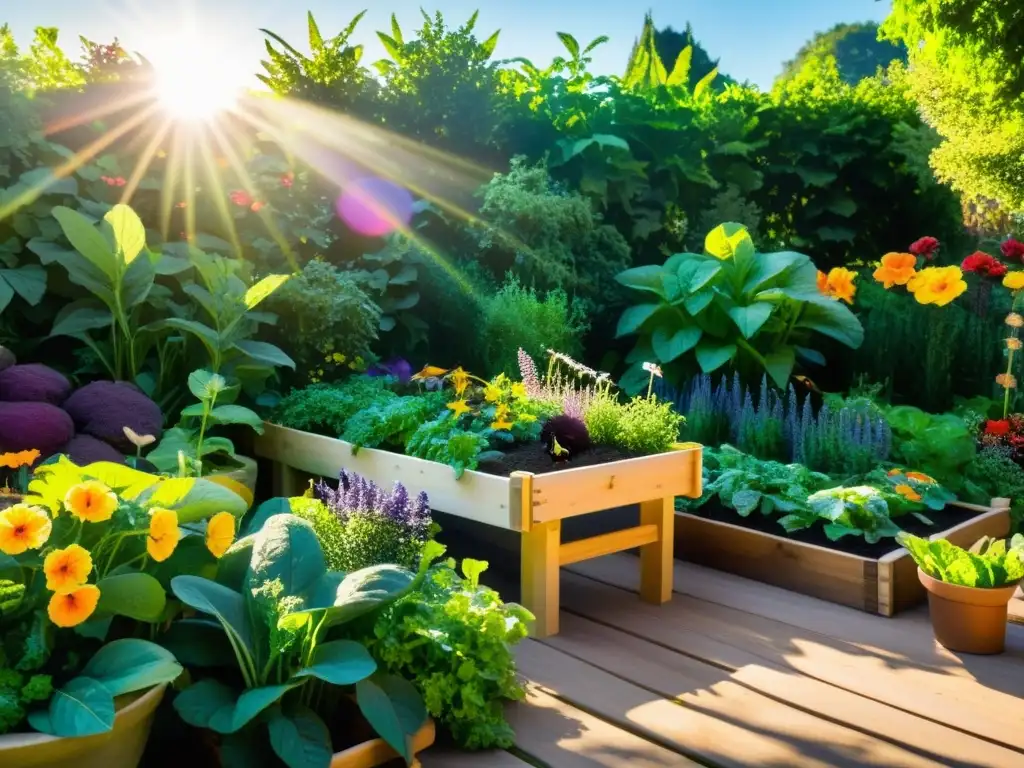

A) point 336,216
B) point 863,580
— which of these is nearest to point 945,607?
point 863,580

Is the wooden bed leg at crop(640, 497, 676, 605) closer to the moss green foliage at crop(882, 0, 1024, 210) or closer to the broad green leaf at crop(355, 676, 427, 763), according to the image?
the broad green leaf at crop(355, 676, 427, 763)

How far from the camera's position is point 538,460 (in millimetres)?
2742

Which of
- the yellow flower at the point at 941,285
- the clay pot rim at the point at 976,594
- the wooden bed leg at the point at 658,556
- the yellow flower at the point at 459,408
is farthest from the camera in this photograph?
the yellow flower at the point at 941,285

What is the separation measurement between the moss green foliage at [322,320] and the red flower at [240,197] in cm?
35

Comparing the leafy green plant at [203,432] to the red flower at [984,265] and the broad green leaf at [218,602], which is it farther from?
the red flower at [984,265]

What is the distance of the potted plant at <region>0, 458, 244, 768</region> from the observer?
1.35 metres

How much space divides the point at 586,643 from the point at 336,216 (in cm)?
256

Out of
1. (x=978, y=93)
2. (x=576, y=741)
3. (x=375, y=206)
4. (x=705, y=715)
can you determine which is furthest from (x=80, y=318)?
(x=978, y=93)

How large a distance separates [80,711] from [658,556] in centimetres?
180

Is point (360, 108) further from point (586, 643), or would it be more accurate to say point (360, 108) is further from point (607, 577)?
point (586, 643)

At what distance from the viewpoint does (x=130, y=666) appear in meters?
1.44

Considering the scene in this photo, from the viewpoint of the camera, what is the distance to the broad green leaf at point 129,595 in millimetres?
1523

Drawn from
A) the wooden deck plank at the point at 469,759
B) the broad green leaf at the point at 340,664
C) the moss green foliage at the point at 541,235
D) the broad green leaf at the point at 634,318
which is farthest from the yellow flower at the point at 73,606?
the broad green leaf at the point at 634,318

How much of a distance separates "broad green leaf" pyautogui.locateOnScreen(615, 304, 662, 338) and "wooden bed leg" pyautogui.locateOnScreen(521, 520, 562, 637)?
2.25 meters
